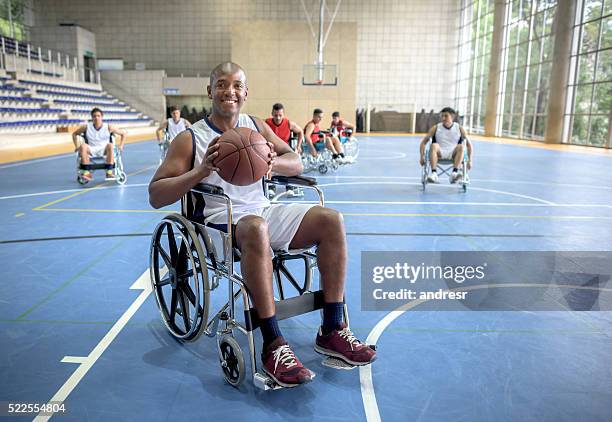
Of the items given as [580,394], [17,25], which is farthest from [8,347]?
[17,25]

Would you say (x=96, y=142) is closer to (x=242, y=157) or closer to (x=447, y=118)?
(x=447, y=118)

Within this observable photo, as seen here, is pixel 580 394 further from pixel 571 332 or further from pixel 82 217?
pixel 82 217

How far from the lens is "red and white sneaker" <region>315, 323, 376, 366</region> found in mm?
1793

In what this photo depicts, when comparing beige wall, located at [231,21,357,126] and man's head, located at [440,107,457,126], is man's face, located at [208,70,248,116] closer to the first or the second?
man's head, located at [440,107,457,126]

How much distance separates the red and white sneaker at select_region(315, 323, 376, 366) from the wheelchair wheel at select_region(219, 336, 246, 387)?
1.13ft

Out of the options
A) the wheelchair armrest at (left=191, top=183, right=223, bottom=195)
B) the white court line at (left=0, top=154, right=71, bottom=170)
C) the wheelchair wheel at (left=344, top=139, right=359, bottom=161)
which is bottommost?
the white court line at (left=0, top=154, right=71, bottom=170)

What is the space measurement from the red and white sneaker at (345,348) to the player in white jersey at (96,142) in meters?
5.17

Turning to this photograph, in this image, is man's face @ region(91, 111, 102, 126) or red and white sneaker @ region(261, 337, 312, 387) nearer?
red and white sneaker @ region(261, 337, 312, 387)

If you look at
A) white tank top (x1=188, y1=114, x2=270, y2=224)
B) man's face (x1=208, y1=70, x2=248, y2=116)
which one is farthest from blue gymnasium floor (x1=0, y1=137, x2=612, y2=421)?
man's face (x1=208, y1=70, x2=248, y2=116)

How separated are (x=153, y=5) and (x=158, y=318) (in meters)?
25.1

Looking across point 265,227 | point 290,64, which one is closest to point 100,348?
point 265,227

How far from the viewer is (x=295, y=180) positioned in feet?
6.93

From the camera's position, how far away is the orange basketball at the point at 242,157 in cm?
180

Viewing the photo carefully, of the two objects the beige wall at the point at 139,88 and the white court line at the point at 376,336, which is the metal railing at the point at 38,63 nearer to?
the beige wall at the point at 139,88
